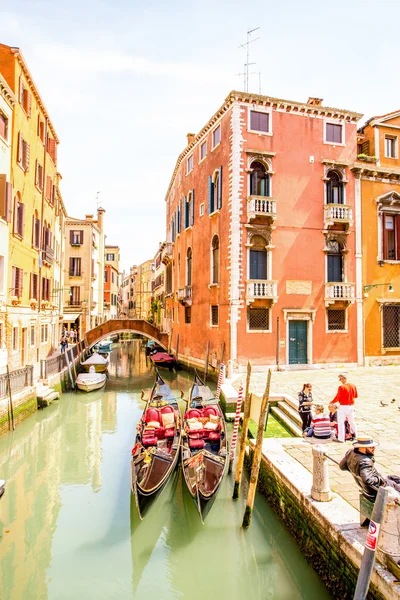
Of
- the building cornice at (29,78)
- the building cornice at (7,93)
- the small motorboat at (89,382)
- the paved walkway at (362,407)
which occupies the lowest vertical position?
the small motorboat at (89,382)

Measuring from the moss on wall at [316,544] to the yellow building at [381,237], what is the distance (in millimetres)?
12780

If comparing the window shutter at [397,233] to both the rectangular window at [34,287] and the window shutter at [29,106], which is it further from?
the window shutter at [29,106]

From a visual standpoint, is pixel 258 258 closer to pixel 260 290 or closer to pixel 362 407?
pixel 260 290

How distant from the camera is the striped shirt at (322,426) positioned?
8.30m

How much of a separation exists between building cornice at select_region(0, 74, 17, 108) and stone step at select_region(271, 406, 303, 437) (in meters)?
12.7

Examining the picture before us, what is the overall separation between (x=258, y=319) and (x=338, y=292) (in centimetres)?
377

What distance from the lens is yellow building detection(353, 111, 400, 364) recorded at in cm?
1812

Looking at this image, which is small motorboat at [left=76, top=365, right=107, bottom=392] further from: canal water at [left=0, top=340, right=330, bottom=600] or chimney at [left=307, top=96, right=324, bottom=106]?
chimney at [left=307, top=96, right=324, bottom=106]

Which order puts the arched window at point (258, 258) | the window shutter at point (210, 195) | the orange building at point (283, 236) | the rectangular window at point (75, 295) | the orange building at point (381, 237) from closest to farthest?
the orange building at point (283, 236), the arched window at point (258, 258), the orange building at point (381, 237), the window shutter at point (210, 195), the rectangular window at point (75, 295)

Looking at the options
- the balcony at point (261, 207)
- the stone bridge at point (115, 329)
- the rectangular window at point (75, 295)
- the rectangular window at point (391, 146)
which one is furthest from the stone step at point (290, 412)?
the rectangular window at point (75, 295)

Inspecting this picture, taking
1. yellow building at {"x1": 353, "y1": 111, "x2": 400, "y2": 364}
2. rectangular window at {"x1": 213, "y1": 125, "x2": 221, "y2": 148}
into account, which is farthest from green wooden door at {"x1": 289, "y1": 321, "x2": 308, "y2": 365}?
rectangular window at {"x1": 213, "y1": 125, "x2": 221, "y2": 148}

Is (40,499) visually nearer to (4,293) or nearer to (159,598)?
(159,598)

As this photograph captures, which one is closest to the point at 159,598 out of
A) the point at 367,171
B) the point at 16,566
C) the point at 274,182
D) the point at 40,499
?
the point at 16,566

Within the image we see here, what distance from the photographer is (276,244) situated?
56.2 feet
